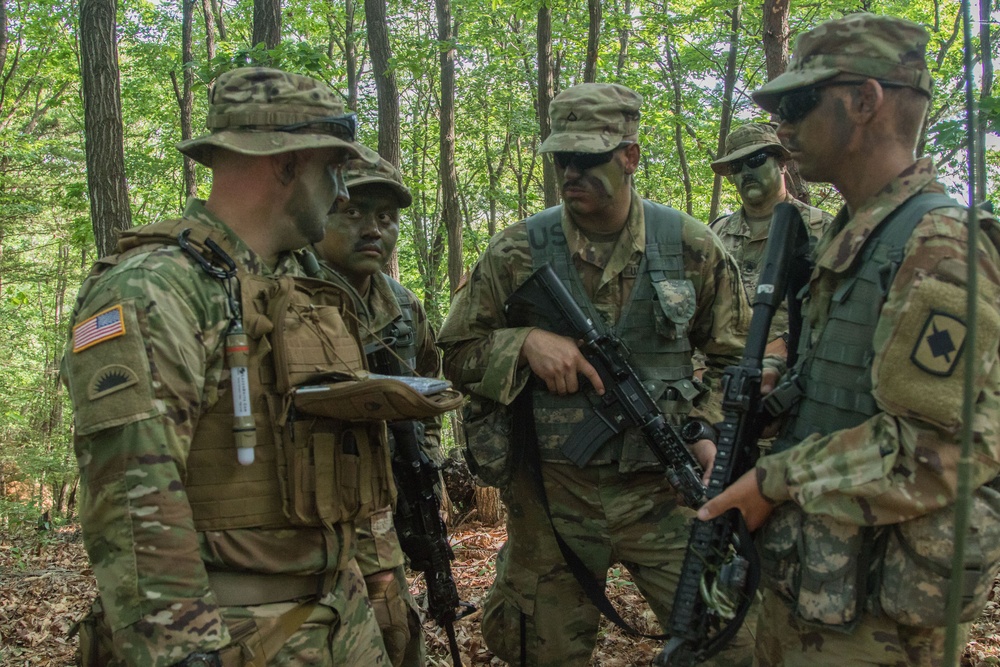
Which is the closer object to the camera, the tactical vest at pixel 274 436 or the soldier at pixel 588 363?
the tactical vest at pixel 274 436

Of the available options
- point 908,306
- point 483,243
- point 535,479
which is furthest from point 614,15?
point 908,306

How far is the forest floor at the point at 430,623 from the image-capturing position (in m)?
4.71

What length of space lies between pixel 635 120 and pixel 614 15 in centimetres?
877

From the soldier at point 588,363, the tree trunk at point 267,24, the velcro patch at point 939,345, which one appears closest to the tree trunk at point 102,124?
the tree trunk at point 267,24

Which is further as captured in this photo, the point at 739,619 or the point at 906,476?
the point at 739,619

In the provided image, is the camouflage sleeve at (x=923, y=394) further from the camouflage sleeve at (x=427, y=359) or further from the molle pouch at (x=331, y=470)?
the camouflage sleeve at (x=427, y=359)

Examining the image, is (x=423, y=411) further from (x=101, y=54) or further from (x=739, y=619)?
(x=101, y=54)

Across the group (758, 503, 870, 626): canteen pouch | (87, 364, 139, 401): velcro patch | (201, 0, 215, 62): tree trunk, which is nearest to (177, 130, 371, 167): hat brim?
(87, 364, 139, 401): velcro patch

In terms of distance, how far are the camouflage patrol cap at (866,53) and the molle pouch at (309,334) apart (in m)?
1.46

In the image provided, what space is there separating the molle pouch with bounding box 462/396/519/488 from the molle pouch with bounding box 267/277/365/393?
1188 mm

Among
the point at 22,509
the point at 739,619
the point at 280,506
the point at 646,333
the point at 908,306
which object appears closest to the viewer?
the point at 908,306

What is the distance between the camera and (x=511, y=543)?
3717 millimetres

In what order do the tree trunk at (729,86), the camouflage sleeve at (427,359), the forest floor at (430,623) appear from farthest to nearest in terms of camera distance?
the tree trunk at (729,86) < the forest floor at (430,623) < the camouflage sleeve at (427,359)

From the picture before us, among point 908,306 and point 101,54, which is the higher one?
point 101,54
